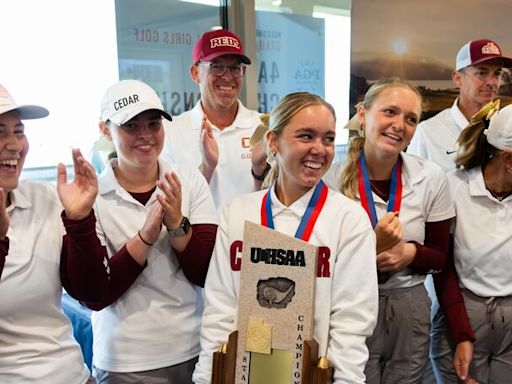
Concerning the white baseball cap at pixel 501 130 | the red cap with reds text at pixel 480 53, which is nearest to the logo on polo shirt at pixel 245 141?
the white baseball cap at pixel 501 130

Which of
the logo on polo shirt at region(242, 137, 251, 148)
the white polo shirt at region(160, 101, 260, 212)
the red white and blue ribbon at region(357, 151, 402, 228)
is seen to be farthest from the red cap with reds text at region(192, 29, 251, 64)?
the red white and blue ribbon at region(357, 151, 402, 228)

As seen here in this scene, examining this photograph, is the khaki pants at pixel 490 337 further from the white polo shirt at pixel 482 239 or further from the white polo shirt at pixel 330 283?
the white polo shirt at pixel 330 283

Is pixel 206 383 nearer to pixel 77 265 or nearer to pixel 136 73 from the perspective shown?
pixel 77 265

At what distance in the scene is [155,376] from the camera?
1.56m

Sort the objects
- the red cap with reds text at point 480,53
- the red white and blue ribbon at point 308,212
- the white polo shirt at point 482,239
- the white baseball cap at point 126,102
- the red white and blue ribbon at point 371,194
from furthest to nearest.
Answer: the red cap with reds text at point 480,53, the white polo shirt at point 482,239, the red white and blue ribbon at point 371,194, the white baseball cap at point 126,102, the red white and blue ribbon at point 308,212

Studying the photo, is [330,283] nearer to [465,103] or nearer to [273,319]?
[273,319]

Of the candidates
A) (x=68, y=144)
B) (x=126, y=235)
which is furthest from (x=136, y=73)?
(x=126, y=235)

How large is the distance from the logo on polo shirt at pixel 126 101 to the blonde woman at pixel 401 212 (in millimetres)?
758

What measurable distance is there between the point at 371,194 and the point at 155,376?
92 cm

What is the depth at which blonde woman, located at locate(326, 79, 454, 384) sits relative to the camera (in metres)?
1.76

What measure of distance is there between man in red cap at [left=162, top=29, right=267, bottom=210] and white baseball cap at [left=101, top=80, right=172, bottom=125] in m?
0.68

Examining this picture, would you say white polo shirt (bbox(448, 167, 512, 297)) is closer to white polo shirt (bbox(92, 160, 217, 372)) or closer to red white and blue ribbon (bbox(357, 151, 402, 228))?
red white and blue ribbon (bbox(357, 151, 402, 228))

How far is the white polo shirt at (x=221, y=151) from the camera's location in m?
2.37

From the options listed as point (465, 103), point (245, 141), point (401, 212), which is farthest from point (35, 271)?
point (465, 103)
